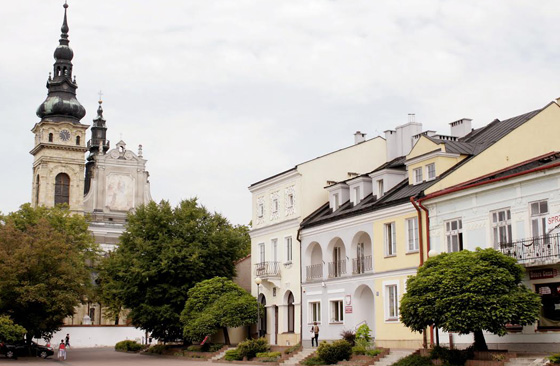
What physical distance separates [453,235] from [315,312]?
13296 mm

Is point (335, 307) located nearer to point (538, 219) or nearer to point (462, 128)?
point (462, 128)

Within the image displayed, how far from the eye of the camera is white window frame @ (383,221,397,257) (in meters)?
36.0

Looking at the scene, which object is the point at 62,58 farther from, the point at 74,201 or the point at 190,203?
the point at 190,203

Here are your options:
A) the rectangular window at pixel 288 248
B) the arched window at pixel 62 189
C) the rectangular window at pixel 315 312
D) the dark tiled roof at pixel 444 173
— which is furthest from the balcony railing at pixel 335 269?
the arched window at pixel 62 189

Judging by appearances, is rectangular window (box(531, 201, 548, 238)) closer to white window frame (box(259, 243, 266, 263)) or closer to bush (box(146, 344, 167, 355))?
white window frame (box(259, 243, 266, 263))

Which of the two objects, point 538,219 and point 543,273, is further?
point 538,219

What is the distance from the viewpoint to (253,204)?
167ft

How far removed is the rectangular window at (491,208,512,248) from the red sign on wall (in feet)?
5.55

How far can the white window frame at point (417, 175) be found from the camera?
36.3m

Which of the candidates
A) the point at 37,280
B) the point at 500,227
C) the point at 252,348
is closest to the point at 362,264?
the point at 252,348

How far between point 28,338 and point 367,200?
82.0 ft

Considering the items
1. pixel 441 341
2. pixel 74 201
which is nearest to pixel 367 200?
pixel 441 341

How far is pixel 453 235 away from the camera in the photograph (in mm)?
31891

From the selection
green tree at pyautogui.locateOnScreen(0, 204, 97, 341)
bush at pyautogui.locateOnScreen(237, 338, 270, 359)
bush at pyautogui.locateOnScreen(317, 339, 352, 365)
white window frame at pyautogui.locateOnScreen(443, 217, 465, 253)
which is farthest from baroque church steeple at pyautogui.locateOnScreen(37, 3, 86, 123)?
white window frame at pyautogui.locateOnScreen(443, 217, 465, 253)
